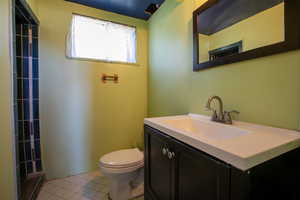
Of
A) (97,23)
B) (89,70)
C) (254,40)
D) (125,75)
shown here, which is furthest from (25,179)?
(254,40)

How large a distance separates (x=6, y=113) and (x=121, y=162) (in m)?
0.99

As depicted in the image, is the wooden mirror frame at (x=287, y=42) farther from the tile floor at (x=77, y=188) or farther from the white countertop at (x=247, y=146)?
the tile floor at (x=77, y=188)

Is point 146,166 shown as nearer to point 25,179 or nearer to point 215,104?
point 215,104

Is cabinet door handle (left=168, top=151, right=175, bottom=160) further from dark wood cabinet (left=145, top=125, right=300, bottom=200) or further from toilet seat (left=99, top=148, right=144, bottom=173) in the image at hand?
toilet seat (left=99, top=148, right=144, bottom=173)

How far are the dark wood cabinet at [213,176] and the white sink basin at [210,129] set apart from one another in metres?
0.21

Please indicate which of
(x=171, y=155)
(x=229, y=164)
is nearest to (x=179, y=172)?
(x=171, y=155)

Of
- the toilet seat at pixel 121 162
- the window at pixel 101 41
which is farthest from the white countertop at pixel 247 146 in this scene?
the window at pixel 101 41

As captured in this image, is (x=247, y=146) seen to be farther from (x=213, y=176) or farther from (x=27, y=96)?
(x=27, y=96)

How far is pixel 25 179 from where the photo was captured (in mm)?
1607

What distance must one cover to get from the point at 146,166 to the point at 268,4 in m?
1.41

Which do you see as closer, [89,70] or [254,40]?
[254,40]

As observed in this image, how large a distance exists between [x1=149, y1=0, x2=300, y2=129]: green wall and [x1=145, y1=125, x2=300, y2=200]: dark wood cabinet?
0.95ft

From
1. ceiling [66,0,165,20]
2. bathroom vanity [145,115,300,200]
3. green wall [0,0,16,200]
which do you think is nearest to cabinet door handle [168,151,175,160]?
bathroom vanity [145,115,300,200]

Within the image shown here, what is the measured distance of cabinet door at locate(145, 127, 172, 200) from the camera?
91 centimetres
